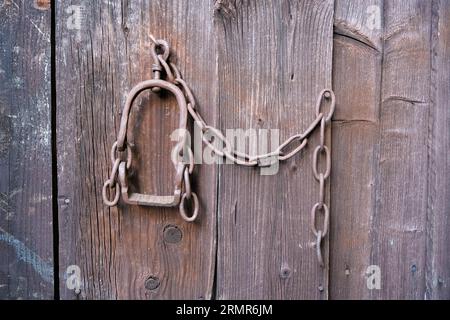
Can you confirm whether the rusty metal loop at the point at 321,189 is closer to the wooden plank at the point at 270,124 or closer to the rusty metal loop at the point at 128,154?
the wooden plank at the point at 270,124

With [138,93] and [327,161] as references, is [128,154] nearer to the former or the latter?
[138,93]

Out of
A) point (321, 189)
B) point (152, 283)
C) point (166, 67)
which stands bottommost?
point (152, 283)

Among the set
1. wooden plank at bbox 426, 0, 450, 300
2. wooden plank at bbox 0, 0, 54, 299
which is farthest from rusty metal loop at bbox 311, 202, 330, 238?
wooden plank at bbox 0, 0, 54, 299

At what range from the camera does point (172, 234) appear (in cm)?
66

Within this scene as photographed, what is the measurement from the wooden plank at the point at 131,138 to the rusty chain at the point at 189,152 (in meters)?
0.02

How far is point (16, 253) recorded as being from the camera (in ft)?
2.16

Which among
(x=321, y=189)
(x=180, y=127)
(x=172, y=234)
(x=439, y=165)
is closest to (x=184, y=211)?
(x=172, y=234)

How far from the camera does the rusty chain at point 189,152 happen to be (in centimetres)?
60

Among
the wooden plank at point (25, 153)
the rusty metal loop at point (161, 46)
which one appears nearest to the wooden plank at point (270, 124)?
the rusty metal loop at point (161, 46)

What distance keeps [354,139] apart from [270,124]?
175mm

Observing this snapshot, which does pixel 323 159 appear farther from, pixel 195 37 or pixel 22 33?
pixel 22 33

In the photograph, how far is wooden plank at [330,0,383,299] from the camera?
0.63m

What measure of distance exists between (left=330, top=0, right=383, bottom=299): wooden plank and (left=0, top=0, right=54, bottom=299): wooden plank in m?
0.58

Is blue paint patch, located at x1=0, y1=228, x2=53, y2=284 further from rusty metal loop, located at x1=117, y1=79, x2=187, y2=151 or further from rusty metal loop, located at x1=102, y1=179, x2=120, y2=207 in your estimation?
rusty metal loop, located at x1=117, y1=79, x2=187, y2=151
